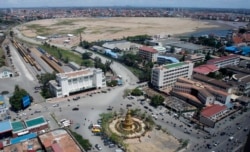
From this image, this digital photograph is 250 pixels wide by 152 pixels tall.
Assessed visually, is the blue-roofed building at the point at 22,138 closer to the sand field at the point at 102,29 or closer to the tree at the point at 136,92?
the tree at the point at 136,92

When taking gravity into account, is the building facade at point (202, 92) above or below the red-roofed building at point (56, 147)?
above

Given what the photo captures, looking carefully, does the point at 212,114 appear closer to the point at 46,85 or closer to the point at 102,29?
the point at 46,85

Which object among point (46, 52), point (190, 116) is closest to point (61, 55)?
point (46, 52)

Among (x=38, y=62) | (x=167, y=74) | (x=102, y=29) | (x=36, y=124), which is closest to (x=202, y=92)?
(x=167, y=74)

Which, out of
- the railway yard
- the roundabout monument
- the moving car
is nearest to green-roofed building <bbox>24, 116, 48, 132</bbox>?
the moving car

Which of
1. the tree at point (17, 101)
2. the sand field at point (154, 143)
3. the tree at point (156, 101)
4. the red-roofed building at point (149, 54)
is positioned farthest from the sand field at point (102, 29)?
the sand field at point (154, 143)

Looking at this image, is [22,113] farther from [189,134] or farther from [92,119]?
[189,134]
